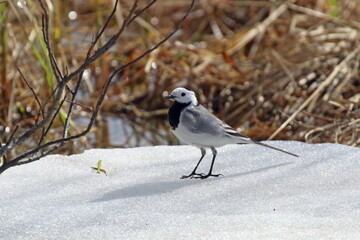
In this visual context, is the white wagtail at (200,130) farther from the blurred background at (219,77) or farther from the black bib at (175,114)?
the blurred background at (219,77)

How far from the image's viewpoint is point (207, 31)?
6562 mm

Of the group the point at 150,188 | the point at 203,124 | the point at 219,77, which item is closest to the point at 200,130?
the point at 203,124

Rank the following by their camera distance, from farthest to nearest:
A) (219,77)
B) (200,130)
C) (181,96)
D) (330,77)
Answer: (219,77), (330,77), (181,96), (200,130)

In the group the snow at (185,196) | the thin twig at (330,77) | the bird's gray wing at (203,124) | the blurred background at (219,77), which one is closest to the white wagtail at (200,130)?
the bird's gray wing at (203,124)

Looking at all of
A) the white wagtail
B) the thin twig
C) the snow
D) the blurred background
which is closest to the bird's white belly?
the white wagtail

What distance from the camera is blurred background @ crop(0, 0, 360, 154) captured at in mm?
4410

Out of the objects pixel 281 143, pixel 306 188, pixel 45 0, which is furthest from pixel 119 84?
pixel 306 188

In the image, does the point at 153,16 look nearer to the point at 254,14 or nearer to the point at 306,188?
the point at 254,14

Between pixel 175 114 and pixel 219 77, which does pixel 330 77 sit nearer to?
pixel 219 77

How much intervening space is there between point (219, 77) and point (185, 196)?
2.69m

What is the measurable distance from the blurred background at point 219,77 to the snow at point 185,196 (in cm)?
89

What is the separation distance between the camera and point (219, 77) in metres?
5.20

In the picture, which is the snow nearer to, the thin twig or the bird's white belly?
the bird's white belly

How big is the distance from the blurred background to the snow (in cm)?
89
